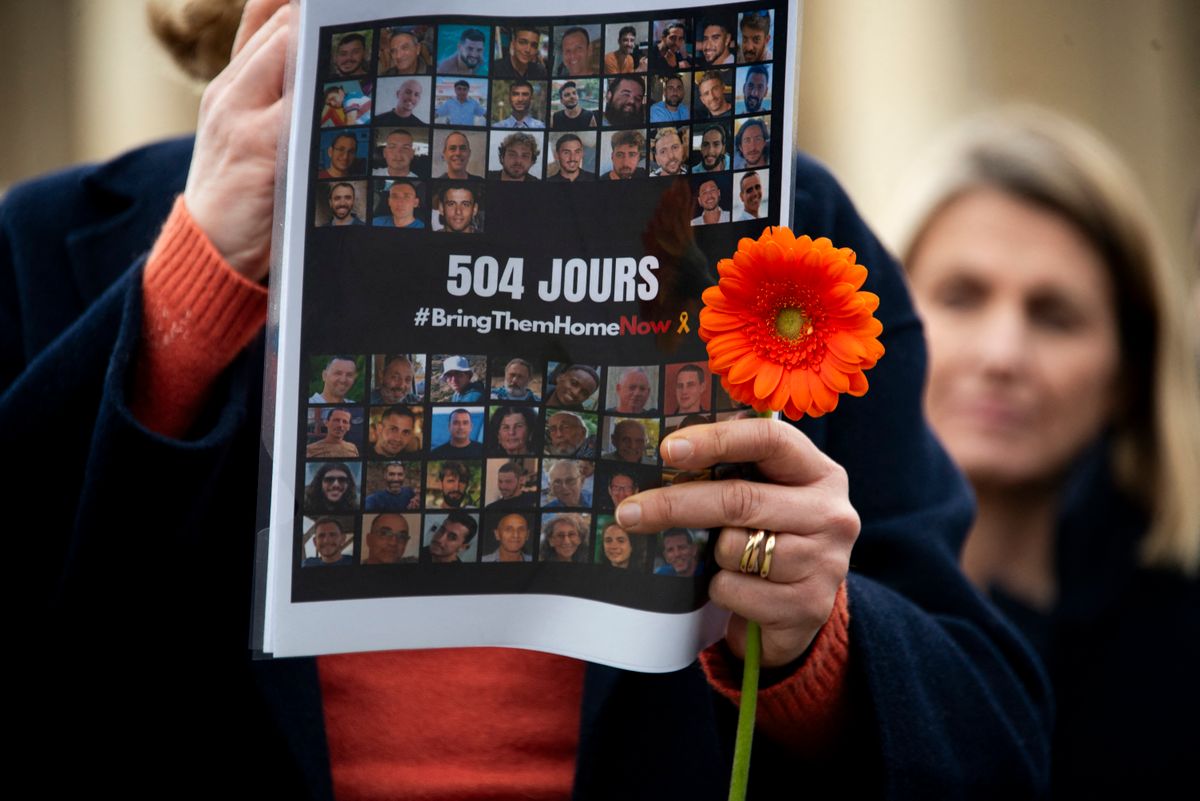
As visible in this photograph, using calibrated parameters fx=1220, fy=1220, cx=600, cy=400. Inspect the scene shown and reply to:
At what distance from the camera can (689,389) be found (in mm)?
641

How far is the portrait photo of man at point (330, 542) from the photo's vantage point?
2.08 ft

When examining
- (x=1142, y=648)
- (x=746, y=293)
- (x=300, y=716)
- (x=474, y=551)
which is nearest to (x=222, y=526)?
(x=300, y=716)

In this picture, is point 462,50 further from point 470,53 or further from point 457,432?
point 457,432

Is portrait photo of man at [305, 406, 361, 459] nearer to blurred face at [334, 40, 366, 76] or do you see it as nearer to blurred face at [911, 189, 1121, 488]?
blurred face at [334, 40, 366, 76]

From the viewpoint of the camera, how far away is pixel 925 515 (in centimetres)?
90

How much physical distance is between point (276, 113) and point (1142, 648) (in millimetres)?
1591

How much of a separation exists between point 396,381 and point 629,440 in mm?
127

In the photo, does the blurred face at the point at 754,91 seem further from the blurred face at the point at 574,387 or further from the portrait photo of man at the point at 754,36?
the blurred face at the point at 574,387

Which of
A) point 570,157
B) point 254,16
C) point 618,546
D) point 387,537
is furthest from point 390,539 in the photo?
point 254,16

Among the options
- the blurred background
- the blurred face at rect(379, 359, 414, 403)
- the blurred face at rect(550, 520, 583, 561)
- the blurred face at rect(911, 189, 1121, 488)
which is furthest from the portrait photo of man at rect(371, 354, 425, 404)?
the blurred background

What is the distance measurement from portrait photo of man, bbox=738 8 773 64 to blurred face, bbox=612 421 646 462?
0.20 meters

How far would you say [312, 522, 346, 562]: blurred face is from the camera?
25.0 inches

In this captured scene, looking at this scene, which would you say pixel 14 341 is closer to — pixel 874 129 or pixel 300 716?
pixel 300 716

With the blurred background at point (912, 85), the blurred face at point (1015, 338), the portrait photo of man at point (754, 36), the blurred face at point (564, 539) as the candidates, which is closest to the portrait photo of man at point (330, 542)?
the blurred face at point (564, 539)
